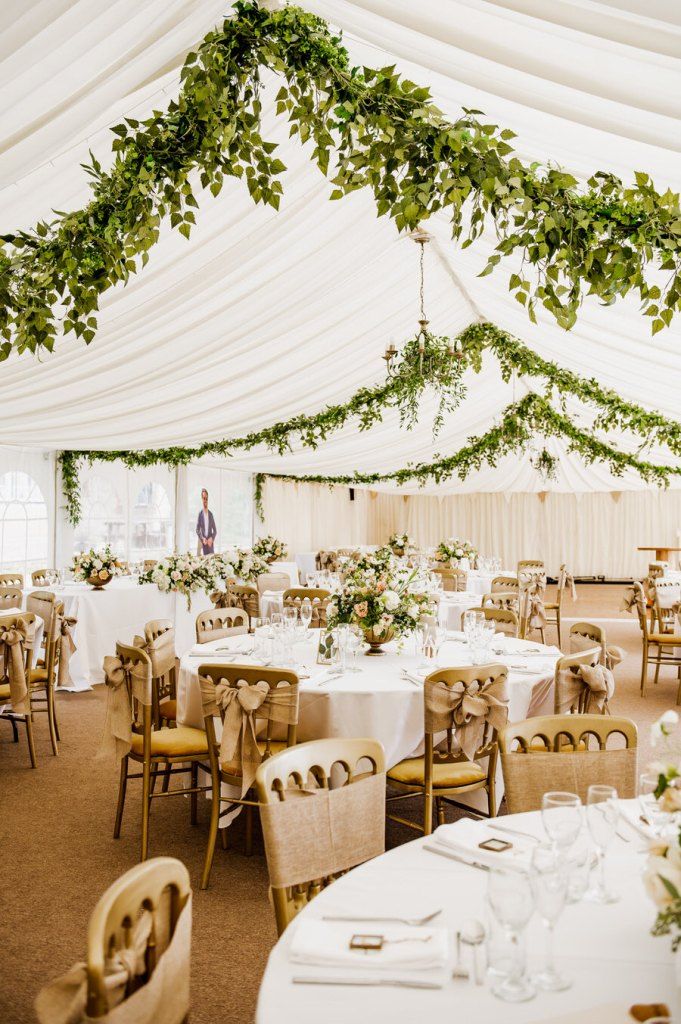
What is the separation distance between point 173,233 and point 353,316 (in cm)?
279

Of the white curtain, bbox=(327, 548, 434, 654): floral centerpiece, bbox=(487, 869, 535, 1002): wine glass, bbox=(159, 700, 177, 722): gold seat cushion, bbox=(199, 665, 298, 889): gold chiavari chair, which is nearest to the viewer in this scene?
bbox=(487, 869, 535, 1002): wine glass

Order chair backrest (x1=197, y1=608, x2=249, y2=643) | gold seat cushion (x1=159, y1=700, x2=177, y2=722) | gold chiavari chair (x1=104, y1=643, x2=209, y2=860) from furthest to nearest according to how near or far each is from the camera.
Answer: chair backrest (x1=197, y1=608, x2=249, y2=643), gold seat cushion (x1=159, y1=700, x2=177, y2=722), gold chiavari chair (x1=104, y1=643, x2=209, y2=860)

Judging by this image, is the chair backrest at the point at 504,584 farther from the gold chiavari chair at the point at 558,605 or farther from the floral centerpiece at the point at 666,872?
the floral centerpiece at the point at 666,872

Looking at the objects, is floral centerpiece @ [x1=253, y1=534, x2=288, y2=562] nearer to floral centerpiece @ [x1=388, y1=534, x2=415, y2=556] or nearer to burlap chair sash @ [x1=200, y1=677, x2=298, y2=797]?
floral centerpiece @ [x1=388, y1=534, x2=415, y2=556]

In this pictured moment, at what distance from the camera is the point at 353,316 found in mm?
6992

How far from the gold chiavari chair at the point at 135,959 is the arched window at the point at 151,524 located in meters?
10.5

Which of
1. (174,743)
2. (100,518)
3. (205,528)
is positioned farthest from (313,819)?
(205,528)

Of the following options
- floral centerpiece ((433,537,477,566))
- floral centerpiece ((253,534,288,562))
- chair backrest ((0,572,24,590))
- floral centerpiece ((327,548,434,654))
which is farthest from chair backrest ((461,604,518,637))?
floral centerpiece ((253,534,288,562))

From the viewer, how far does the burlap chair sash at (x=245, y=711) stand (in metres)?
3.89

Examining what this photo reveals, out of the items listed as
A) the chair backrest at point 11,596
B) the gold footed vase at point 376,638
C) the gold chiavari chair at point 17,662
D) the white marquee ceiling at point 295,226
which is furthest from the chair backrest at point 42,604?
the gold footed vase at point 376,638

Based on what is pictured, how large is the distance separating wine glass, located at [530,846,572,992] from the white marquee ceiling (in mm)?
2219

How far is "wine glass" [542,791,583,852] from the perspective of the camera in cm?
180

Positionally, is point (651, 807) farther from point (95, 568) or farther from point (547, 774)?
point (95, 568)

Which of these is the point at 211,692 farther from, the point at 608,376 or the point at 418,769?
the point at 608,376
